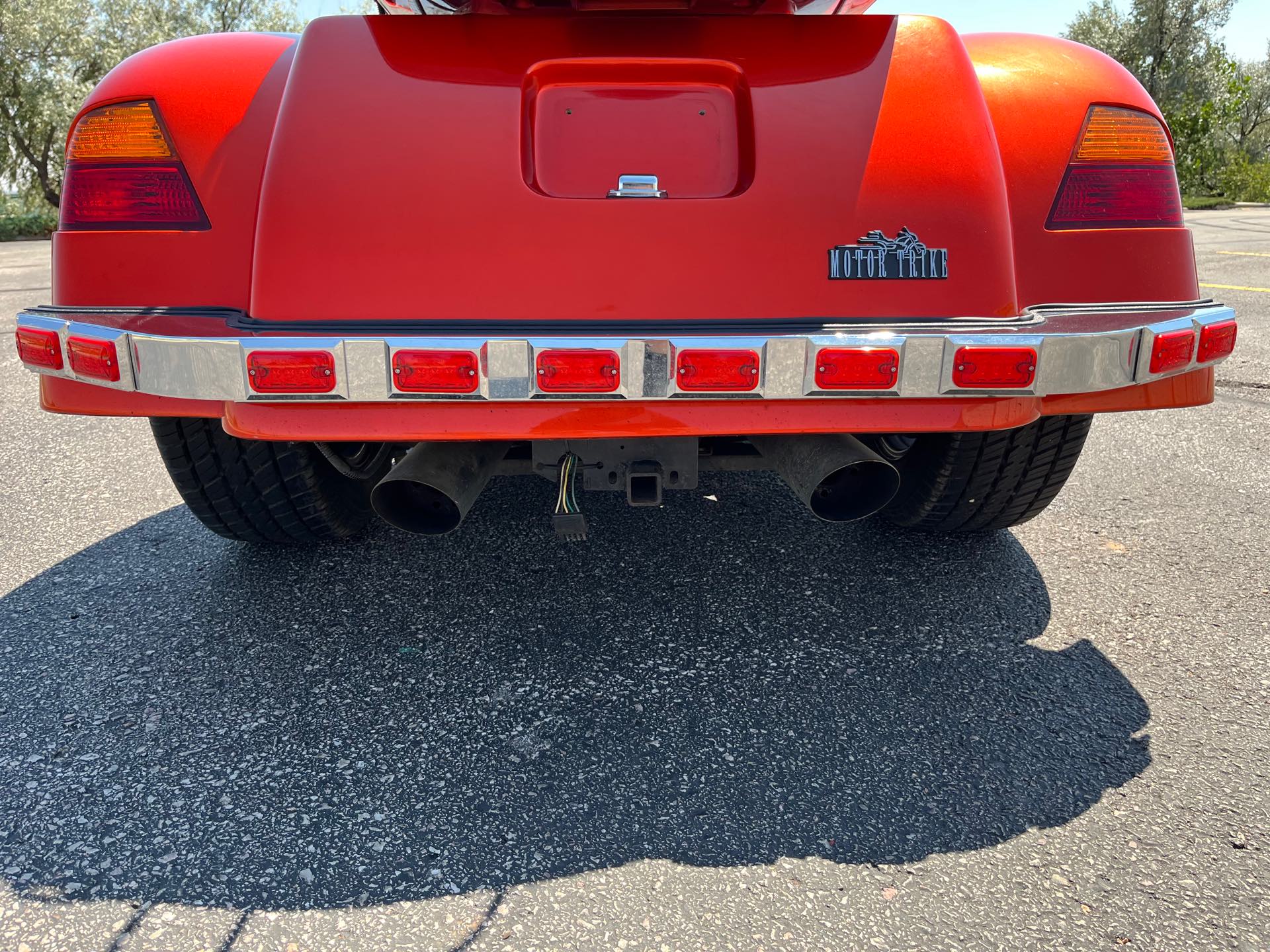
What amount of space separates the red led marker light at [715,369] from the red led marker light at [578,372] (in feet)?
0.44

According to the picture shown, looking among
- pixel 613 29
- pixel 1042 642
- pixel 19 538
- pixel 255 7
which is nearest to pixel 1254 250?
pixel 1042 642

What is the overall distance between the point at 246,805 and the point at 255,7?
39517 mm

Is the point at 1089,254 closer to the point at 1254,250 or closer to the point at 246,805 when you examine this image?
the point at 246,805

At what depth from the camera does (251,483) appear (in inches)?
108

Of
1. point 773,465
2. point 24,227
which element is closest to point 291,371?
point 773,465

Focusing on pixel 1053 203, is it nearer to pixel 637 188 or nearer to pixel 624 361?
pixel 637 188

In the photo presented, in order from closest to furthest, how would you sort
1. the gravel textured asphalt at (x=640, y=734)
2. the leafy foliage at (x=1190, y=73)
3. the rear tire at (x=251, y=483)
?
the gravel textured asphalt at (x=640, y=734) → the rear tire at (x=251, y=483) → the leafy foliage at (x=1190, y=73)

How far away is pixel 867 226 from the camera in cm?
202

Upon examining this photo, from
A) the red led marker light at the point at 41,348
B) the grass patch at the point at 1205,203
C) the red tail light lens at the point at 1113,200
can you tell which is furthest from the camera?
the grass patch at the point at 1205,203

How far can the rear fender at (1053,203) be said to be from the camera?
2.16 metres

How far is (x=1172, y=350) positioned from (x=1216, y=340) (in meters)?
0.20

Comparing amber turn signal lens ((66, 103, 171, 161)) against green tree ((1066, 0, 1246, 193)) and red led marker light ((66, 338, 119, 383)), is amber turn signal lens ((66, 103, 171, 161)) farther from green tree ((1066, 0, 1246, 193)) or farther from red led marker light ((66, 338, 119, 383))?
green tree ((1066, 0, 1246, 193))

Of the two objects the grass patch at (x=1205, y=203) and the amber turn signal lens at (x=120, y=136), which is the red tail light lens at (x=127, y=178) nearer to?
the amber turn signal lens at (x=120, y=136)

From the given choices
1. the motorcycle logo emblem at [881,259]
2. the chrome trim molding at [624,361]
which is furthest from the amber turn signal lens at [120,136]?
the motorcycle logo emblem at [881,259]
